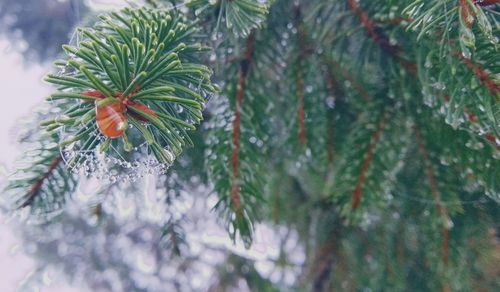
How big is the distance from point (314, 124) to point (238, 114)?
0.12 m

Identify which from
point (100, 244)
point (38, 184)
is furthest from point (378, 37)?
point (100, 244)

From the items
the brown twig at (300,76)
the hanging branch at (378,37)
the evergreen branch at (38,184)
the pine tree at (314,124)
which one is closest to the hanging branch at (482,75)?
the pine tree at (314,124)

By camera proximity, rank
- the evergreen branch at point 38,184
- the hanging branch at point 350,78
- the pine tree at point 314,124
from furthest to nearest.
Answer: the hanging branch at point 350,78, the evergreen branch at point 38,184, the pine tree at point 314,124

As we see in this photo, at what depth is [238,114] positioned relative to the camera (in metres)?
0.47

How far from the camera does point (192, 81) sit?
1.11 ft

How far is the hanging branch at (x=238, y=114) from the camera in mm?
451

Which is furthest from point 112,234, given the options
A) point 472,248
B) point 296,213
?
point 472,248

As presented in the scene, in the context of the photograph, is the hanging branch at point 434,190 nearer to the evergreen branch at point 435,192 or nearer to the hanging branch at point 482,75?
the evergreen branch at point 435,192

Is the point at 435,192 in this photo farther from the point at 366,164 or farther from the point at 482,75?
the point at 482,75

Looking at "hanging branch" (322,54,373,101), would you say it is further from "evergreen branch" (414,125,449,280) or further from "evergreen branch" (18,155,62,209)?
"evergreen branch" (18,155,62,209)

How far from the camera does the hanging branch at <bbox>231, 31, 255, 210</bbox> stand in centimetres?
45

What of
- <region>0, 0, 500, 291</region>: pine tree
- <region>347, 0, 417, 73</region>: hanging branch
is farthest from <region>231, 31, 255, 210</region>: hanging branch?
<region>347, 0, 417, 73</region>: hanging branch

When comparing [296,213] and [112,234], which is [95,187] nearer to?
[296,213]

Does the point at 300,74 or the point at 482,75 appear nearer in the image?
the point at 482,75
